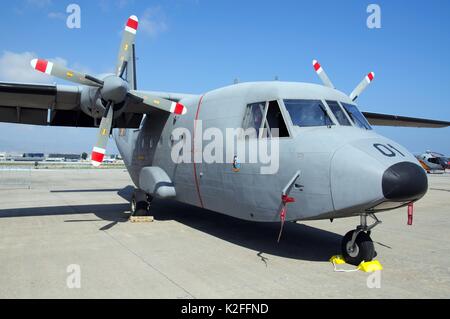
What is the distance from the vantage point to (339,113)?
726 cm

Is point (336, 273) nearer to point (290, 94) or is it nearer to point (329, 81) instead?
point (290, 94)

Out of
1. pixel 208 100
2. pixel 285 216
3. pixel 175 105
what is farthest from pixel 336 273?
pixel 175 105

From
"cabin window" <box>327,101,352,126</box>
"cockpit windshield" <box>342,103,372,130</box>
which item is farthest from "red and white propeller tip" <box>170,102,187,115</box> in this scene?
"cockpit windshield" <box>342,103,372,130</box>

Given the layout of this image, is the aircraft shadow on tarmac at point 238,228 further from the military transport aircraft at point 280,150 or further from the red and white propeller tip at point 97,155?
the red and white propeller tip at point 97,155

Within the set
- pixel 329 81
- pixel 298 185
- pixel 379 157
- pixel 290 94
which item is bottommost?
pixel 298 185

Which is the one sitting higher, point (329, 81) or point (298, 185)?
point (329, 81)

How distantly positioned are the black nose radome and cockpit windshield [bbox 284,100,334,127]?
67.5 inches

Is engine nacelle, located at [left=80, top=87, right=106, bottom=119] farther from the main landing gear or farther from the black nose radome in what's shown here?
the black nose radome

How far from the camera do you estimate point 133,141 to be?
557 inches

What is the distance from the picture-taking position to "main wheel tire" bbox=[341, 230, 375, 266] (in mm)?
6457

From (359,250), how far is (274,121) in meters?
2.79

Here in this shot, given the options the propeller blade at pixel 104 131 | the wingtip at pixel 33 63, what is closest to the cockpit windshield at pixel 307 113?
the propeller blade at pixel 104 131

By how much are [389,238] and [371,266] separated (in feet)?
10.7

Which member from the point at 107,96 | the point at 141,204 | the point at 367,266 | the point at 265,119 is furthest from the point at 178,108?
the point at 367,266
